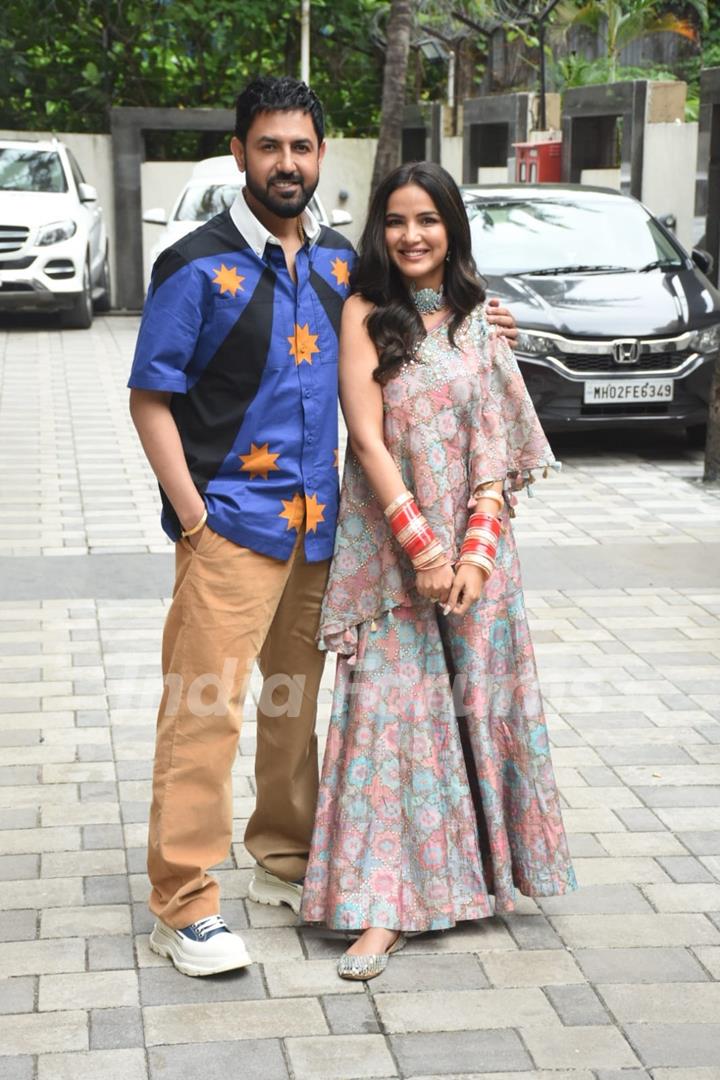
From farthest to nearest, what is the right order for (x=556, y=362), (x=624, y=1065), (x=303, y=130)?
(x=556, y=362), (x=303, y=130), (x=624, y=1065)

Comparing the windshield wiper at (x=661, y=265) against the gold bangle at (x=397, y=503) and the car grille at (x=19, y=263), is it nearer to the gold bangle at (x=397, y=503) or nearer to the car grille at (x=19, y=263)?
the gold bangle at (x=397, y=503)

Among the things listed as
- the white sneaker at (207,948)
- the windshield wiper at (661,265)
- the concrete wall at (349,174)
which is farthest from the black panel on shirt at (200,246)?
the concrete wall at (349,174)

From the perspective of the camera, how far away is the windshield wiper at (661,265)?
10922 mm

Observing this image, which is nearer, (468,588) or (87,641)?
(468,588)

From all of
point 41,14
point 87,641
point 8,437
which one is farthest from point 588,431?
point 41,14

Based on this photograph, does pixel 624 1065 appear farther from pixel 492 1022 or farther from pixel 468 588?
pixel 468 588

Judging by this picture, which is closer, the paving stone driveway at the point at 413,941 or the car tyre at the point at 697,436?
the paving stone driveway at the point at 413,941

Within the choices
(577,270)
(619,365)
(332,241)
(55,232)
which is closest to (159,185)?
(55,232)

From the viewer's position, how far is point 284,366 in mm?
3617

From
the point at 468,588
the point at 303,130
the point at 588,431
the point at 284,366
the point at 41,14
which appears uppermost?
the point at 41,14

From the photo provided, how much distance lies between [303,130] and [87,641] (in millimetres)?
3182

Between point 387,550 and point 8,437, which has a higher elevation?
point 387,550

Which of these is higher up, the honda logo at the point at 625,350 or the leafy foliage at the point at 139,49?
the leafy foliage at the point at 139,49

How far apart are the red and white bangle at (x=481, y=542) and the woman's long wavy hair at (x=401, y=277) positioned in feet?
1.25
